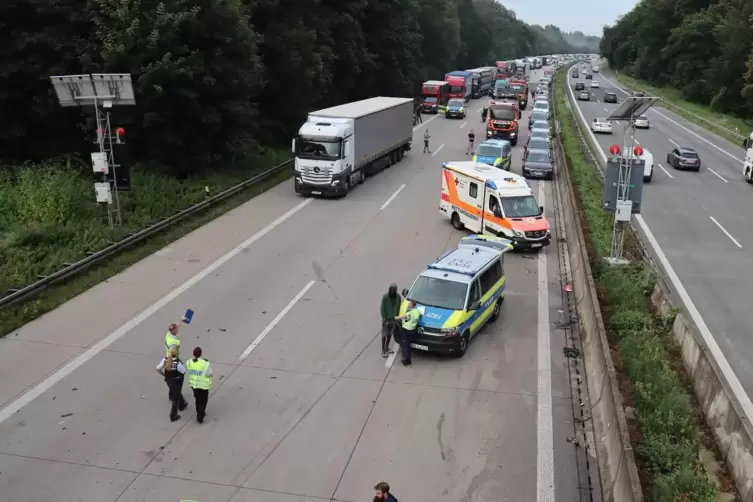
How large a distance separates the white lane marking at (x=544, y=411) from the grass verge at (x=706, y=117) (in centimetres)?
4436

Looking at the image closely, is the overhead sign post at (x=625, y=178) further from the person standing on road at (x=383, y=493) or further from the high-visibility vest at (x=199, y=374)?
the person standing on road at (x=383, y=493)

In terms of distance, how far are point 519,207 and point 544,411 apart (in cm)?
1131

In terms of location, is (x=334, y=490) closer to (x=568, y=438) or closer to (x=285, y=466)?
(x=285, y=466)

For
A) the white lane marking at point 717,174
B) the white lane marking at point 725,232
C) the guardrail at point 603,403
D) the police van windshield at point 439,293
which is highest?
the police van windshield at point 439,293

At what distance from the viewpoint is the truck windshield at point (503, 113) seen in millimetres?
46594

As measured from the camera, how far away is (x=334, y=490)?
10.4 meters

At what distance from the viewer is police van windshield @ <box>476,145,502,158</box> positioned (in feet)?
113

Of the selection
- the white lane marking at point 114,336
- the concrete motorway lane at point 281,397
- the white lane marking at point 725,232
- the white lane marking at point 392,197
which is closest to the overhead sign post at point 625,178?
the concrete motorway lane at point 281,397

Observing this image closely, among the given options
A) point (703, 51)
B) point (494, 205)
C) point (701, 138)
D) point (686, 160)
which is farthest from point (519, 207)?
point (703, 51)

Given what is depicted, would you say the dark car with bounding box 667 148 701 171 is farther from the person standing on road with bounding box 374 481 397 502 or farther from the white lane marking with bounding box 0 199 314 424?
the person standing on road with bounding box 374 481 397 502

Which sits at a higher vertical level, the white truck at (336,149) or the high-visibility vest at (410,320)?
the white truck at (336,149)

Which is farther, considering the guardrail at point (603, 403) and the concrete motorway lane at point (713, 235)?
the concrete motorway lane at point (713, 235)

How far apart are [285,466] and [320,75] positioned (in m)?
34.9

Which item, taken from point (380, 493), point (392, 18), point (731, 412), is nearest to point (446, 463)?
point (380, 493)
